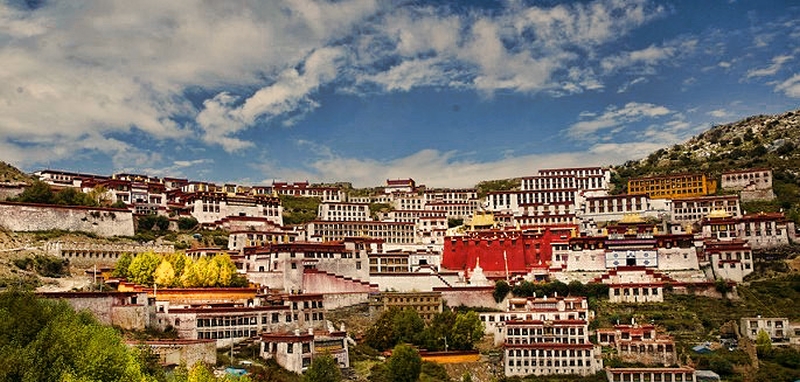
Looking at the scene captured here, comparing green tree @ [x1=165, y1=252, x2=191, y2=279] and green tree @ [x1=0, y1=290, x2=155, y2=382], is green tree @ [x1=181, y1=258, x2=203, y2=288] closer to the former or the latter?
green tree @ [x1=165, y1=252, x2=191, y2=279]

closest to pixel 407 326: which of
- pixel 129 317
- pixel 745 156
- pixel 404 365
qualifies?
pixel 404 365

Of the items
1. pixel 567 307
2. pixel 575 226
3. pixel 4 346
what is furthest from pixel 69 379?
pixel 575 226

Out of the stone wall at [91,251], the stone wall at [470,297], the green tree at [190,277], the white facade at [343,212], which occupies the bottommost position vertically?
the stone wall at [470,297]

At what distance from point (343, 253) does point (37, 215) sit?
23.4 metres

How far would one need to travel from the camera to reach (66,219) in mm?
63375

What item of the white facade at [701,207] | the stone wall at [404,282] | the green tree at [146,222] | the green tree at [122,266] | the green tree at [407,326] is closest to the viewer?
the green tree at [407,326]

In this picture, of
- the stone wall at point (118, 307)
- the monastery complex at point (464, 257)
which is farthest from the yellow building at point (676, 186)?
the stone wall at point (118, 307)

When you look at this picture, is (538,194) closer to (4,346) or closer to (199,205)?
(199,205)

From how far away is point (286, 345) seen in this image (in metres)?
42.9

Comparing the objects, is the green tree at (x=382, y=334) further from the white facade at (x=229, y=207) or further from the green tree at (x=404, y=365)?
the white facade at (x=229, y=207)

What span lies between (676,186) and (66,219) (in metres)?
60.2

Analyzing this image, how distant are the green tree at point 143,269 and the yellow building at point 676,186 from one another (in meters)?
53.1

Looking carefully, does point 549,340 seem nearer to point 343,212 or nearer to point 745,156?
point 343,212

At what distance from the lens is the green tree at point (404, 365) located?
1702 inches
